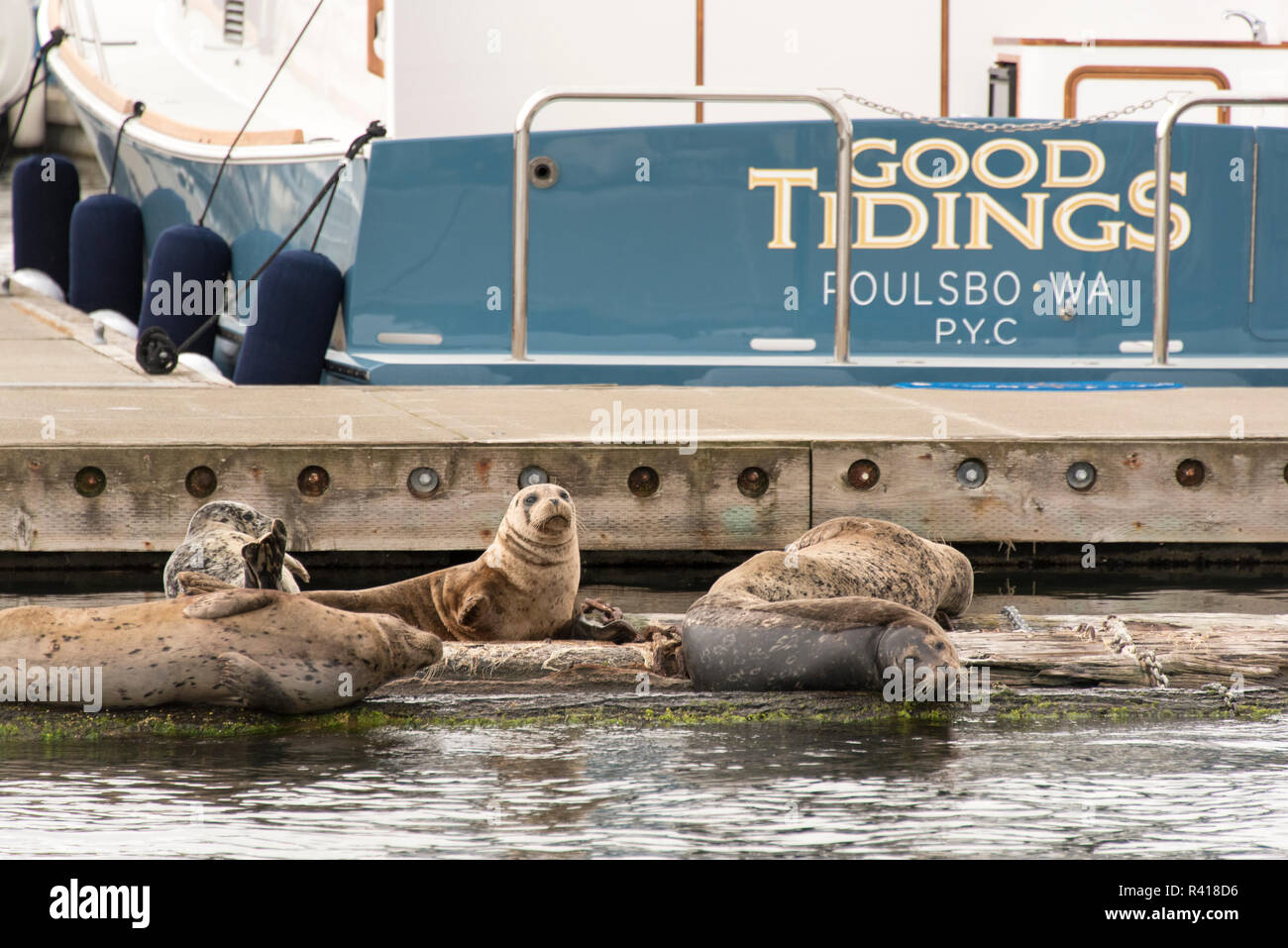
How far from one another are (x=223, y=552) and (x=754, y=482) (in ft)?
7.13

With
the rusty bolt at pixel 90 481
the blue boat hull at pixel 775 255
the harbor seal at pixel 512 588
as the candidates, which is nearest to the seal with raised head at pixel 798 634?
the harbor seal at pixel 512 588

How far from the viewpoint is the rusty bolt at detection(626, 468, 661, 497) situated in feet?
23.1

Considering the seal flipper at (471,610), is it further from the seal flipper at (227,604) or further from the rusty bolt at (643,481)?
the rusty bolt at (643,481)

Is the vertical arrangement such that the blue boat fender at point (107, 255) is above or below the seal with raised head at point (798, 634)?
above

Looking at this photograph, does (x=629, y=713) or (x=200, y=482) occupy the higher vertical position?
(x=200, y=482)

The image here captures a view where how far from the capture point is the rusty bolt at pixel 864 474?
7.11 meters

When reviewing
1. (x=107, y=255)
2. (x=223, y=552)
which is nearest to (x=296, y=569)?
(x=223, y=552)

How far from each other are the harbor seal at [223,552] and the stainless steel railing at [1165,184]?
517 centimetres

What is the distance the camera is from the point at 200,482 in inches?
269

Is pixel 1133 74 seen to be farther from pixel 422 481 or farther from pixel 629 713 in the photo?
pixel 629 713

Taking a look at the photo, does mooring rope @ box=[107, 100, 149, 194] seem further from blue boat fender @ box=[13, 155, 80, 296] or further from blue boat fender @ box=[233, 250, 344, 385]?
blue boat fender @ box=[233, 250, 344, 385]

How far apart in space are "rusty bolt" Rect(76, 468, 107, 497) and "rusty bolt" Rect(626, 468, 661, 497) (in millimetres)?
1847

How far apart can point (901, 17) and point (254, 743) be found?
274 inches
